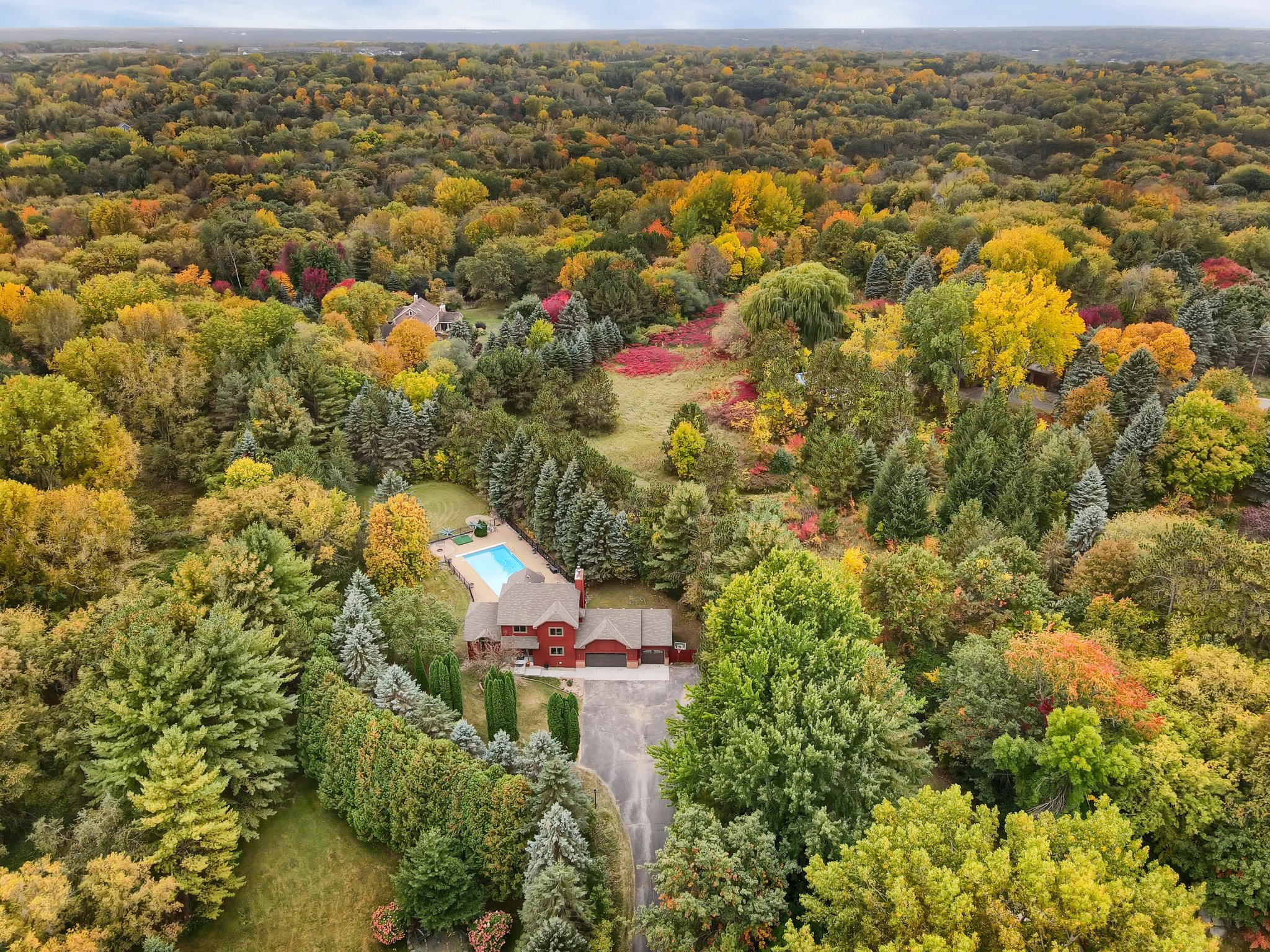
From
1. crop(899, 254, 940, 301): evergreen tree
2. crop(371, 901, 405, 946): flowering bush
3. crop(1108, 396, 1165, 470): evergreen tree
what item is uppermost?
crop(899, 254, 940, 301): evergreen tree

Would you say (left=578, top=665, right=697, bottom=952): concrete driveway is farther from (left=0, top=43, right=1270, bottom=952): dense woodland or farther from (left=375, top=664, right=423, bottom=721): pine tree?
(left=375, top=664, right=423, bottom=721): pine tree

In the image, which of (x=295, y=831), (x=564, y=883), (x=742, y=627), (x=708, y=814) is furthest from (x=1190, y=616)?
(x=295, y=831)

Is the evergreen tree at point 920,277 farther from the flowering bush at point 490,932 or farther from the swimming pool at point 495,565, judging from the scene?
the flowering bush at point 490,932

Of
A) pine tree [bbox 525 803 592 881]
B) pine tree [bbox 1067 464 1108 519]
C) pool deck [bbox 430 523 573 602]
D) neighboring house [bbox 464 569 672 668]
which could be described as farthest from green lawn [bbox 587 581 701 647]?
pine tree [bbox 1067 464 1108 519]

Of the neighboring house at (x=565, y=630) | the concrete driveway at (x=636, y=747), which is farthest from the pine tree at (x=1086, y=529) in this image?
the neighboring house at (x=565, y=630)

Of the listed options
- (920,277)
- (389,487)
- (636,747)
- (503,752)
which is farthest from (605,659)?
(920,277)

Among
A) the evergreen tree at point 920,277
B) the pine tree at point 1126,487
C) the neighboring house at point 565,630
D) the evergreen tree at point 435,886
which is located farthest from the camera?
the evergreen tree at point 920,277
